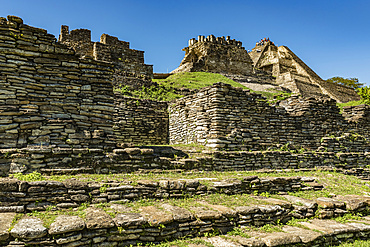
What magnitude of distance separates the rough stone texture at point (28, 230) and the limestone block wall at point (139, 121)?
9.07 meters

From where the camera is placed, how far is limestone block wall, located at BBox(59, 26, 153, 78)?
21219 mm

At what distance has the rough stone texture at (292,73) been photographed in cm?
3688

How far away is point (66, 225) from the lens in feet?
13.4

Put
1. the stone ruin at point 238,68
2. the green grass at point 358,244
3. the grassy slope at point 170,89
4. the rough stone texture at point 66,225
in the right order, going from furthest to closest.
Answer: the stone ruin at point 238,68, the grassy slope at point 170,89, the green grass at point 358,244, the rough stone texture at point 66,225

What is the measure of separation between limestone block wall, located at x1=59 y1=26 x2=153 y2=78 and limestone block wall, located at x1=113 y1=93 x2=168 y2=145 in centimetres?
772

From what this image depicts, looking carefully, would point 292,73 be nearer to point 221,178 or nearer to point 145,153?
point 221,178

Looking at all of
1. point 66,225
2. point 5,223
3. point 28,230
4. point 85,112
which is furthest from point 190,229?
point 85,112

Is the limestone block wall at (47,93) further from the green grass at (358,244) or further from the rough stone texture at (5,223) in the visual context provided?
the green grass at (358,244)

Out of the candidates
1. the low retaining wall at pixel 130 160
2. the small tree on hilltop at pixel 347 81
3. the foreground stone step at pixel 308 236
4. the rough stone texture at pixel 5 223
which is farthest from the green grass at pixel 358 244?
the small tree on hilltop at pixel 347 81

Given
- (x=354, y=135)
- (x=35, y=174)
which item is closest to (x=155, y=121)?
(x=35, y=174)

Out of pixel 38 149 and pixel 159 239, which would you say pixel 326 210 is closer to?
pixel 159 239

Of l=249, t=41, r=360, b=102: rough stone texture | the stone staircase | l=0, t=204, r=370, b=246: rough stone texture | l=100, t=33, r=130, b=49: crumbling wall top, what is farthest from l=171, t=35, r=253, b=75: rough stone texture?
l=0, t=204, r=370, b=246: rough stone texture

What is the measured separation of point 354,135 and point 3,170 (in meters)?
15.7

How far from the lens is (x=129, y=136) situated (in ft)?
44.8
